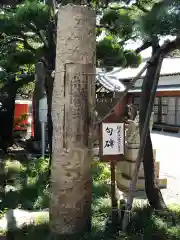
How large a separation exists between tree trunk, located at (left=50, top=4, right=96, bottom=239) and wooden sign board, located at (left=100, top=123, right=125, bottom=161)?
8.3 inches

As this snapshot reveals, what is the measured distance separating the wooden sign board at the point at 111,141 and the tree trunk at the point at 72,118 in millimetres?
210

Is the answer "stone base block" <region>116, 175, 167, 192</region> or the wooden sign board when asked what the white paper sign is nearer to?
the wooden sign board

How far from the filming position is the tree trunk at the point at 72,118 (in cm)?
391

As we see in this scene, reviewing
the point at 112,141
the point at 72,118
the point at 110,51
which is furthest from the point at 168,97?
the point at 72,118

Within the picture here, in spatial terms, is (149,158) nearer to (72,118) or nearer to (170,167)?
(72,118)

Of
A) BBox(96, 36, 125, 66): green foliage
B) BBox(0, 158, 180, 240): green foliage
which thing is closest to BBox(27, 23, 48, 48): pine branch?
BBox(96, 36, 125, 66): green foliage

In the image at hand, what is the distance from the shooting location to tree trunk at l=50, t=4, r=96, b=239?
12.8ft

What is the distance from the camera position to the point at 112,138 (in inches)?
162

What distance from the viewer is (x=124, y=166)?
7.51 meters

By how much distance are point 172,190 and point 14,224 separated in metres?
3.82

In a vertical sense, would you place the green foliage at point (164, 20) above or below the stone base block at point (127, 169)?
above

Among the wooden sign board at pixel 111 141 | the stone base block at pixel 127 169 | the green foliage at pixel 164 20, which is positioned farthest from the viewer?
the stone base block at pixel 127 169

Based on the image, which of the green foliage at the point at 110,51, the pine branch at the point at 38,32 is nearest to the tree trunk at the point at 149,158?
the green foliage at the point at 110,51

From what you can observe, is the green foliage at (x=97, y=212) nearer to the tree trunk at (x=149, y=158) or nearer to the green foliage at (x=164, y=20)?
the tree trunk at (x=149, y=158)
